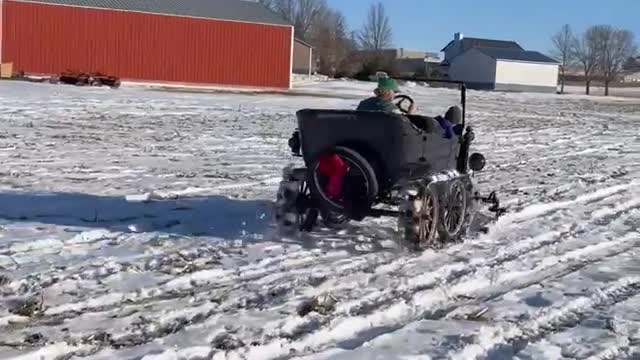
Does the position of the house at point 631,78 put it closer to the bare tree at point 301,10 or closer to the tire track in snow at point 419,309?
the bare tree at point 301,10

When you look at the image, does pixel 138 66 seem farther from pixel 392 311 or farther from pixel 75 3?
pixel 392 311

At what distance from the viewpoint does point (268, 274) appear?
6.96 meters

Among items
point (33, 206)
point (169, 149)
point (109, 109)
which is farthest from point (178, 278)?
point (109, 109)

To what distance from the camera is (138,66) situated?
173 ft

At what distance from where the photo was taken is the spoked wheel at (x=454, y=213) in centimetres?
840

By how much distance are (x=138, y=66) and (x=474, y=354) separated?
49361 mm

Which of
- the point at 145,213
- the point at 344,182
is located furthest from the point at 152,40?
the point at 344,182

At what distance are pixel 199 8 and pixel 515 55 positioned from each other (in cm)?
4892

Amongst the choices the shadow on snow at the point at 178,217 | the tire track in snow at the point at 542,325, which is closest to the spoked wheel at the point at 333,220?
the shadow on snow at the point at 178,217

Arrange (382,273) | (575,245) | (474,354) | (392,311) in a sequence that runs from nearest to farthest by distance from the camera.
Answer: (474,354)
(392,311)
(382,273)
(575,245)

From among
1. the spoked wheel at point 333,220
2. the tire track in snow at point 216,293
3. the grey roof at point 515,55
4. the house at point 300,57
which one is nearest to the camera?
the tire track in snow at point 216,293

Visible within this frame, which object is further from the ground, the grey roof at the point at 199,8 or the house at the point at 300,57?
the grey roof at the point at 199,8

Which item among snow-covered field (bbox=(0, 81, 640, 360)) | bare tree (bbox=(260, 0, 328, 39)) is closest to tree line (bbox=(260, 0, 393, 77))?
bare tree (bbox=(260, 0, 328, 39))

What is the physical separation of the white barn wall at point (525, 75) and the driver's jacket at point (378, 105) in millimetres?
85251
